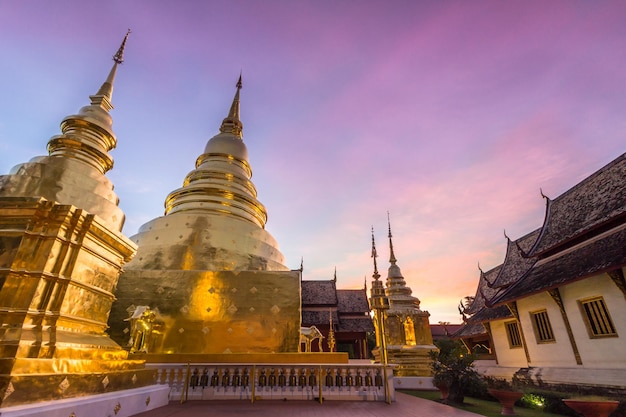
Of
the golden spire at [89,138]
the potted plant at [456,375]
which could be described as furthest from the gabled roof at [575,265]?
the golden spire at [89,138]

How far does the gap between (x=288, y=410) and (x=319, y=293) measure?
64.8ft

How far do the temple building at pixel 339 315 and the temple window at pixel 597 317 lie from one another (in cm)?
1525

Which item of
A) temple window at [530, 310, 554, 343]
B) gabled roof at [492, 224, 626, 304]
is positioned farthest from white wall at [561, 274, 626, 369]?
temple window at [530, 310, 554, 343]

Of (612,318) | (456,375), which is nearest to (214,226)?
(456,375)

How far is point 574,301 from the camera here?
9336 mm

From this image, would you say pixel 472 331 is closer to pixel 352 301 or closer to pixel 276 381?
pixel 352 301

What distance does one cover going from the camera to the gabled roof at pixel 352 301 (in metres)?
24.0

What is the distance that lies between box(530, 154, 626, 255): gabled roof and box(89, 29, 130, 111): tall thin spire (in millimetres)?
13700

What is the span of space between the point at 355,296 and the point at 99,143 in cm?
2203

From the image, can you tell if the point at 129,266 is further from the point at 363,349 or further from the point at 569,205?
the point at 363,349

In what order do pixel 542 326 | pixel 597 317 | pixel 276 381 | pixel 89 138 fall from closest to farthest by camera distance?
pixel 276 381
pixel 89 138
pixel 597 317
pixel 542 326

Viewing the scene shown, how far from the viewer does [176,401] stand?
225 inches

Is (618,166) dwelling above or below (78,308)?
above

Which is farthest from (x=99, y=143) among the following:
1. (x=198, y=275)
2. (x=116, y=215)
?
(x=198, y=275)
